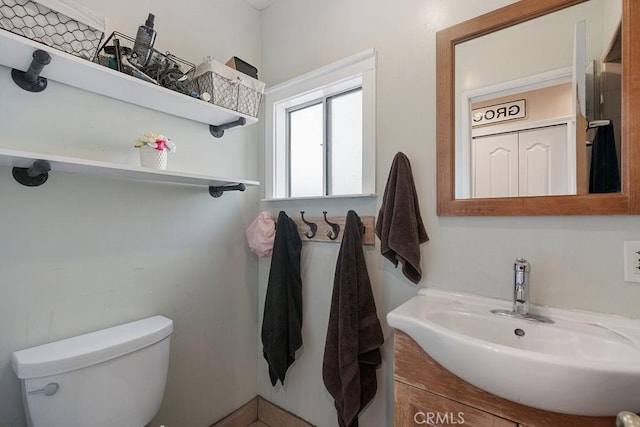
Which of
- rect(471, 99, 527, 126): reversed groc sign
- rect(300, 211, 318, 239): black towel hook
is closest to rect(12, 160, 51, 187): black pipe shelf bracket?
rect(300, 211, 318, 239): black towel hook

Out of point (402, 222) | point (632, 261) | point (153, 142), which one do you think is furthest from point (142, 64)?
point (632, 261)

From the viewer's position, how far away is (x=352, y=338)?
1208 millimetres

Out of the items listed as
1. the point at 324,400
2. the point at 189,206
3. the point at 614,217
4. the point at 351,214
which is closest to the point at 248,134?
the point at 189,206

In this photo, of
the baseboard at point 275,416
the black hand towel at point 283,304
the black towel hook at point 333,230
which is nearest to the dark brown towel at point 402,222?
the black towel hook at point 333,230

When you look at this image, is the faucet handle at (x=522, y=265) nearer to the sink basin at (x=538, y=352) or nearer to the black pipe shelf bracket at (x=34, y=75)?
the sink basin at (x=538, y=352)

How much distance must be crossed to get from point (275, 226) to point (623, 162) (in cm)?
142

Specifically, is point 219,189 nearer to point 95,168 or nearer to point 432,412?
point 95,168

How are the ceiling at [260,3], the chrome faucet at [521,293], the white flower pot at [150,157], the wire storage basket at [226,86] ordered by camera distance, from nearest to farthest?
the chrome faucet at [521,293] < the white flower pot at [150,157] < the wire storage basket at [226,86] < the ceiling at [260,3]

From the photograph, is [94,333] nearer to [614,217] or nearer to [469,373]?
[469,373]

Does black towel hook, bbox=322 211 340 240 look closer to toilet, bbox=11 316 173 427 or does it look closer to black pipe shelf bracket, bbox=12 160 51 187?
toilet, bbox=11 316 173 427

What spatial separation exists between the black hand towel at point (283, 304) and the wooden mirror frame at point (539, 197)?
30.6 inches

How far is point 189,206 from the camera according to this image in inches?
57.5

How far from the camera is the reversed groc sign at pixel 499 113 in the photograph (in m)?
1.06

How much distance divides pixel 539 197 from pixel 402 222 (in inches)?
18.1
